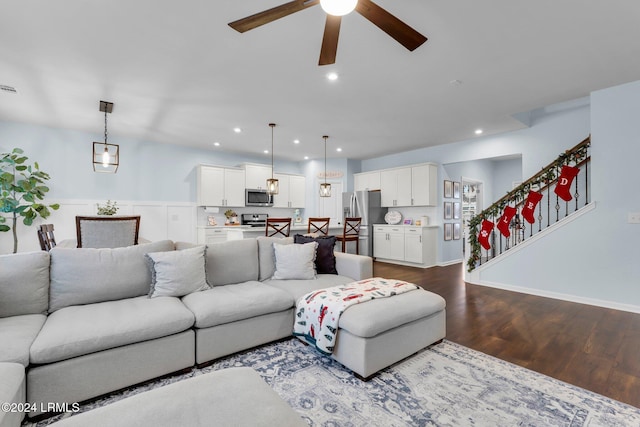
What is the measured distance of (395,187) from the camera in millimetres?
6961

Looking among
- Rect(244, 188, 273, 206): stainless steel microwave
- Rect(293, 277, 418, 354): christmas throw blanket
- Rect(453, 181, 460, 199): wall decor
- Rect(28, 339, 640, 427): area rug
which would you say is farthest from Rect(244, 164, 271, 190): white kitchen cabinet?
Rect(28, 339, 640, 427): area rug

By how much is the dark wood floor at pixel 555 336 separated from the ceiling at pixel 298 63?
2.62 meters

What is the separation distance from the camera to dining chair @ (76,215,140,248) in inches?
122

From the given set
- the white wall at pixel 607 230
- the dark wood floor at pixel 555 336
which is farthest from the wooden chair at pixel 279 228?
the white wall at pixel 607 230

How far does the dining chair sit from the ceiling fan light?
3.01m

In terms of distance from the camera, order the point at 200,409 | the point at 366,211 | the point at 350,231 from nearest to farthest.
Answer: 1. the point at 200,409
2. the point at 350,231
3. the point at 366,211

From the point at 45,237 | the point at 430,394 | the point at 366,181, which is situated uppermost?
the point at 366,181

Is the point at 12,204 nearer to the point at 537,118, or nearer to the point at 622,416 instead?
the point at 622,416

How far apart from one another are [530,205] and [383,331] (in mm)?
3690

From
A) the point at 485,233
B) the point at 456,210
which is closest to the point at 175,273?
the point at 485,233

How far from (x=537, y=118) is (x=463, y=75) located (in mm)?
2655

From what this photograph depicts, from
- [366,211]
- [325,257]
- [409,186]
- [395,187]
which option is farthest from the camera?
[366,211]

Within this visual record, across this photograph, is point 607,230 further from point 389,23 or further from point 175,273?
point 175,273

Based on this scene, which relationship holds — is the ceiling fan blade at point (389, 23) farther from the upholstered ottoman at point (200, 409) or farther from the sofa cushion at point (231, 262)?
the sofa cushion at point (231, 262)
